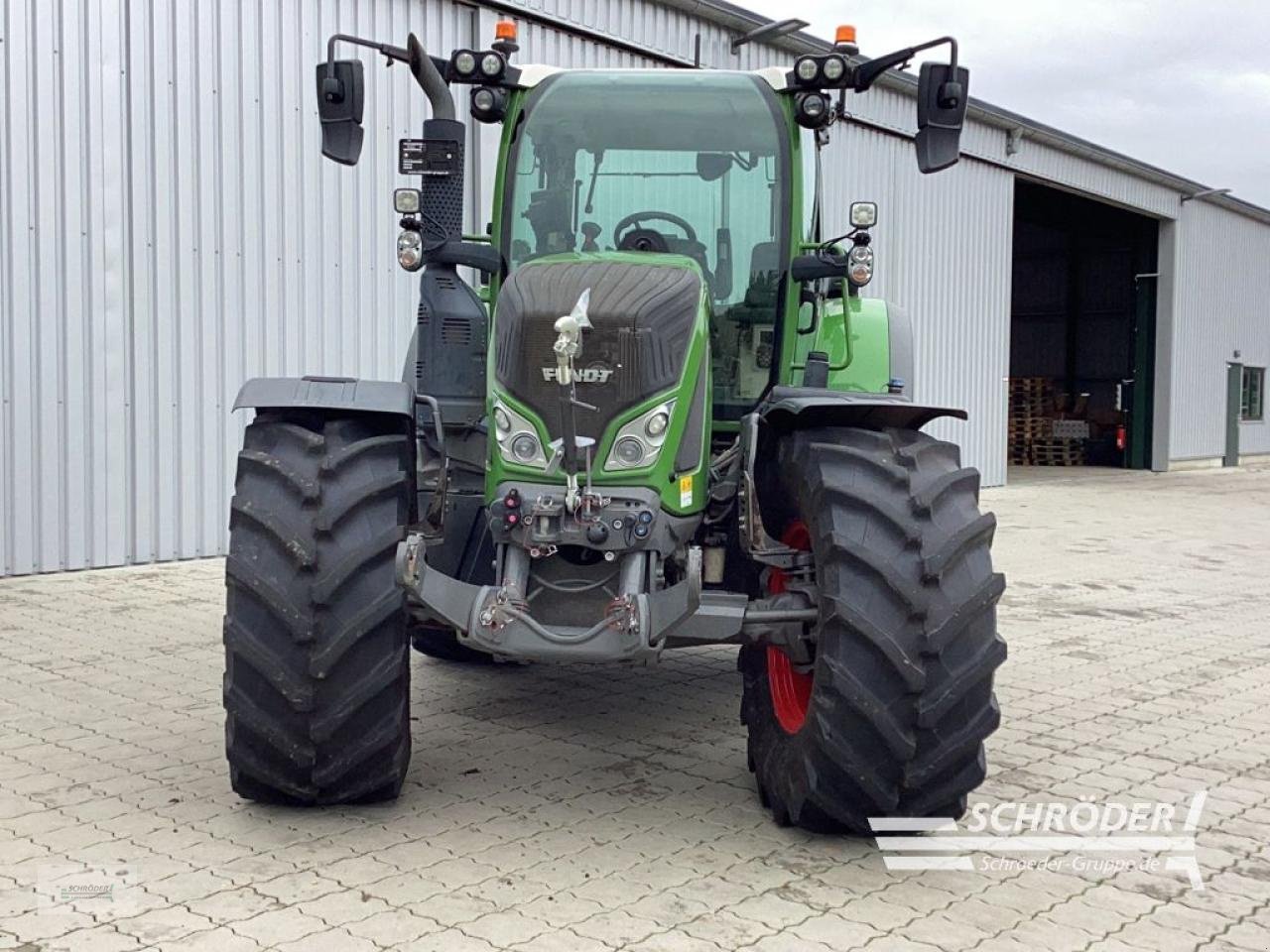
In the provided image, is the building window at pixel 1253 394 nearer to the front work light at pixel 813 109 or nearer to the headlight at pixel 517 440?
the front work light at pixel 813 109

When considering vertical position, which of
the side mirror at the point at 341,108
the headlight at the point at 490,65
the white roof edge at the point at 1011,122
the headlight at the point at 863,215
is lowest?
the headlight at the point at 863,215

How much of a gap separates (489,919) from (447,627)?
3.31 feet

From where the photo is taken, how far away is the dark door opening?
982 inches

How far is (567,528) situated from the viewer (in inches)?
148

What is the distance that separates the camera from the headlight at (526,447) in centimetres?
389

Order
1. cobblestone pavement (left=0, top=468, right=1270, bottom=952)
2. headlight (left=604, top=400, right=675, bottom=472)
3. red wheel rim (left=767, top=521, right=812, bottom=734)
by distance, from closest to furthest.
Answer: cobblestone pavement (left=0, top=468, right=1270, bottom=952) < headlight (left=604, top=400, right=675, bottom=472) < red wheel rim (left=767, top=521, right=812, bottom=734)

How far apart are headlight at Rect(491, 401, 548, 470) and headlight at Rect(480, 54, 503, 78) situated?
1508mm

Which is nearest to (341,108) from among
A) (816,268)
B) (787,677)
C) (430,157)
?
(430,157)

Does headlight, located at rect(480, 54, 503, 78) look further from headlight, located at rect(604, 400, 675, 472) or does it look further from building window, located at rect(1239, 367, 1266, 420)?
building window, located at rect(1239, 367, 1266, 420)

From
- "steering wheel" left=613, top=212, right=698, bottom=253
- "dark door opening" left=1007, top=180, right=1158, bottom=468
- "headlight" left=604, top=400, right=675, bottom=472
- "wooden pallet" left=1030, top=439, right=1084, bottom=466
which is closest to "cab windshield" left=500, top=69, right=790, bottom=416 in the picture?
"steering wheel" left=613, top=212, right=698, bottom=253

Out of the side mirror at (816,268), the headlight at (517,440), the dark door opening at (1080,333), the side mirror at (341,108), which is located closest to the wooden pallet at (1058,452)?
the dark door opening at (1080,333)

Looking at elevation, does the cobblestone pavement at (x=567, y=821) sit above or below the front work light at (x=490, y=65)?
below

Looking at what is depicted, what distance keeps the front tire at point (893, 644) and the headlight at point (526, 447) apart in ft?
2.81

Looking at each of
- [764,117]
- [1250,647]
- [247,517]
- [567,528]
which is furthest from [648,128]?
[1250,647]
